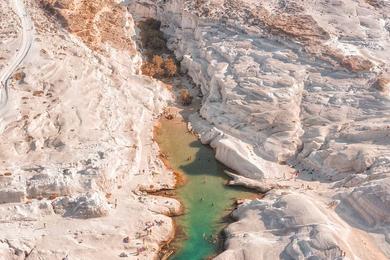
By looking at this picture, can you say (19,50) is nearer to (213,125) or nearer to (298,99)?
(213,125)

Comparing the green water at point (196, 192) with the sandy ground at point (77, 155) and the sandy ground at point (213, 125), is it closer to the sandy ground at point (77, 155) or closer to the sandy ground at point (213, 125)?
the sandy ground at point (213, 125)

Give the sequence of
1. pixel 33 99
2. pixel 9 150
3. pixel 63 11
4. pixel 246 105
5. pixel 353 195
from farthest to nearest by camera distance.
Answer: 1. pixel 63 11
2. pixel 246 105
3. pixel 33 99
4. pixel 9 150
5. pixel 353 195

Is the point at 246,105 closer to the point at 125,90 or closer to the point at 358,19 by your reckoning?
the point at 125,90

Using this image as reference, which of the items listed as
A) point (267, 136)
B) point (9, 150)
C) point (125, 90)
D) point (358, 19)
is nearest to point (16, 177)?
point (9, 150)

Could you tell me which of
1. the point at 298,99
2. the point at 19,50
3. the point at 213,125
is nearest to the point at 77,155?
the point at 213,125

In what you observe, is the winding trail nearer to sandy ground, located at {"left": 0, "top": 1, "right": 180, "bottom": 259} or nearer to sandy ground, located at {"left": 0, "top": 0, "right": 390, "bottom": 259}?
Result: sandy ground, located at {"left": 0, "top": 1, "right": 180, "bottom": 259}
